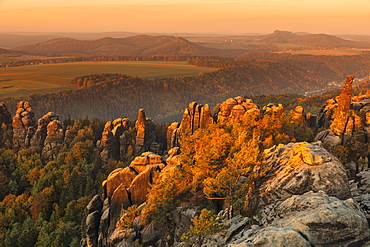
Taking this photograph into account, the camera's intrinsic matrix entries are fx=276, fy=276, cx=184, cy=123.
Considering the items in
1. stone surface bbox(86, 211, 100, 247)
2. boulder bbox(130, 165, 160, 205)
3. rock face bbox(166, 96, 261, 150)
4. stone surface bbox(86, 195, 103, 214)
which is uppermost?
rock face bbox(166, 96, 261, 150)

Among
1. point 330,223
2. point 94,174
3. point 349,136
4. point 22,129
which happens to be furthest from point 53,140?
point 330,223

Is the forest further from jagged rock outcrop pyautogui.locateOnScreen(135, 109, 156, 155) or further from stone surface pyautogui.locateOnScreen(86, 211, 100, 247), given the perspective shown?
stone surface pyautogui.locateOnScreen(86, 211, 100, 247)

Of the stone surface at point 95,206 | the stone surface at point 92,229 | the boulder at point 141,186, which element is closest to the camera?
the boulder at point 141,186

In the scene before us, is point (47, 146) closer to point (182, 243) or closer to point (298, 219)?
point (182, 243)

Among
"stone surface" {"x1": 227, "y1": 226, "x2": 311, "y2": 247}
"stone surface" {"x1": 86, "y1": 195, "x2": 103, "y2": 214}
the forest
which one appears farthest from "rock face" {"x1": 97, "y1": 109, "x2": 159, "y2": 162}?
"stone surface" {"x1": 227, "y1": 226, "x2": 311, "y2": 247}

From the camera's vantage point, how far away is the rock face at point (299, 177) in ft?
102

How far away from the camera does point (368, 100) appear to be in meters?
86.4

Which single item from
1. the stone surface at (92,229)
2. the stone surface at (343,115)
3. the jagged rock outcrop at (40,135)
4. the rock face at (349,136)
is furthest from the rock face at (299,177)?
the jagged rock outcrop at (40,135)

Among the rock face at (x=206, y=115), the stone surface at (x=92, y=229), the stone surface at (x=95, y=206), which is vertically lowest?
the stone surface at (x=92, y=229)

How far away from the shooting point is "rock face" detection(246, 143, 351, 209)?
102ft

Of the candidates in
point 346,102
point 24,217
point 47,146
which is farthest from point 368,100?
point 47,146

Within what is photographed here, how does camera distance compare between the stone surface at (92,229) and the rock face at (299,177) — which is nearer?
the rock face at (299,177)

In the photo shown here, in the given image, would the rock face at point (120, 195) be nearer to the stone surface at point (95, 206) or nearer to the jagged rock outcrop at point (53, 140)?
the stone surface at point (95, 206)

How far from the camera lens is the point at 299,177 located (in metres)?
32.6
